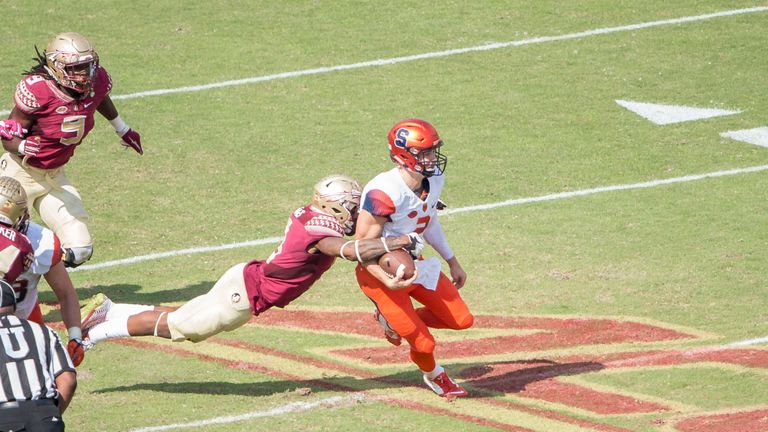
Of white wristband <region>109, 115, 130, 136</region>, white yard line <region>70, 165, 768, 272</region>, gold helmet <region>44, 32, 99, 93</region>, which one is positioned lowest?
white yard line <region>70, 165, 768, 272</region>

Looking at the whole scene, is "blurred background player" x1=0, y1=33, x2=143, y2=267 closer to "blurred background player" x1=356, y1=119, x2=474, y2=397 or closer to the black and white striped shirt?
"blurred background player" x1=356, y1=119, x2=474, y2=397

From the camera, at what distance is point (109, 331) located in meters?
9.01

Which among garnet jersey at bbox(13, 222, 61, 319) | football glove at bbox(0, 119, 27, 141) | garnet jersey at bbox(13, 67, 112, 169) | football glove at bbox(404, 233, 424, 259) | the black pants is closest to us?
the black pants

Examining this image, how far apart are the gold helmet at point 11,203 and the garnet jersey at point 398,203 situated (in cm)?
218

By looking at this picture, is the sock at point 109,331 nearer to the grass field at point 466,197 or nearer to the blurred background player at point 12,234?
the grass field at point 466,197

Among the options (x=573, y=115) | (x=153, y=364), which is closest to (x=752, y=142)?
(x=573, y=115)

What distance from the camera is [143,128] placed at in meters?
14.5

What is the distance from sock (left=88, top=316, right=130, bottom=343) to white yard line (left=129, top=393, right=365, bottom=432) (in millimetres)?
1034

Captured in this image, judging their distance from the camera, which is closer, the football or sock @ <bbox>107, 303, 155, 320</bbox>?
the football

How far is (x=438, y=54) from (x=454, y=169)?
311 cm

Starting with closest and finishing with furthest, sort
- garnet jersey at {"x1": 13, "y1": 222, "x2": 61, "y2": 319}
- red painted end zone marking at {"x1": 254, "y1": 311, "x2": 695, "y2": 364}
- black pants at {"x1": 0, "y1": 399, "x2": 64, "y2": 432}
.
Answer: black pants at {"x1": 0, "y1": 399, "x2": 64, "y2": 432} → garnet jersey at {"x1": 13, "y1": 222, "x2": 61, "y2": 319} → red painted end zone marking at {"x1": 254, "y1": 311, "x2": 695, "y2": 364}

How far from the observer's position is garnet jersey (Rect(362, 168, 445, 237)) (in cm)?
845

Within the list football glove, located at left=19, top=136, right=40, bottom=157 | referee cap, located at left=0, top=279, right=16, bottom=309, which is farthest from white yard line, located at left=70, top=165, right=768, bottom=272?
referee cap, located at left=0, top=279, right=16, bottom=309

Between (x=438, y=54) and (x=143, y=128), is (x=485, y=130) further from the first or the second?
(x=143, y=128)
